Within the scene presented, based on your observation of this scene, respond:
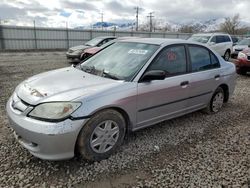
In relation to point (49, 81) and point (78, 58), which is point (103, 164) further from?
point (78, 58)

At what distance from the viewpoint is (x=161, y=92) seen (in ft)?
11.3

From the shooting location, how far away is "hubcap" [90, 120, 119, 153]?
2.84m

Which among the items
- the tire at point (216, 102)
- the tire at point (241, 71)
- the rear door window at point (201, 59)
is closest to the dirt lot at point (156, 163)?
the tire at point (216, 102)

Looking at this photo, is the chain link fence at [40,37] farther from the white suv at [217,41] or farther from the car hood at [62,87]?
the car hood at [62,87]

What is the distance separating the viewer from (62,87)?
2.91 meters

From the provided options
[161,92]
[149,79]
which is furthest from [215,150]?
[149,79]

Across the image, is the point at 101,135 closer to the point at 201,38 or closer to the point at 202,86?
the point at 202,86

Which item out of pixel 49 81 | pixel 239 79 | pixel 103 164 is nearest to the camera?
pixel 103 164

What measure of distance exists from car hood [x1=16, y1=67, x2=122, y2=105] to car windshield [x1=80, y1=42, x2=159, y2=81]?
197 millimetres

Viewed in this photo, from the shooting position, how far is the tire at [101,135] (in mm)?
2732

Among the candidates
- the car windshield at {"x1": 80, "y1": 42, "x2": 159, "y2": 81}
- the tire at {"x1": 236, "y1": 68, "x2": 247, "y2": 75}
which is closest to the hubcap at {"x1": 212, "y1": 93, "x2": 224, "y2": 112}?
the car windshield at {"x1": 80, "y1": 42, "x2": 159, "y2": 81}

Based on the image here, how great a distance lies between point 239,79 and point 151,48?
6411 mm

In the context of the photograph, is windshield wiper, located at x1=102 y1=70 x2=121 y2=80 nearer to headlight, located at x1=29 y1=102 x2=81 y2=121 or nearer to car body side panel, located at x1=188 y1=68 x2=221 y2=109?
headlight, located at x1=29 y1=102 x2=81 y2=121

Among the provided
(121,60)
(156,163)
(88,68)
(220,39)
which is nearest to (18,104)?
(88,68)
